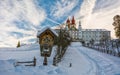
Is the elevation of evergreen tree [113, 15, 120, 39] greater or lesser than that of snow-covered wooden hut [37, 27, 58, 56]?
greater

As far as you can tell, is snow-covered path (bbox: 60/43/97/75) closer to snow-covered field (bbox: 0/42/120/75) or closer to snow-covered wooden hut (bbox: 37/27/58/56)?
snow-covered field (bbox: 0/42/120/75)

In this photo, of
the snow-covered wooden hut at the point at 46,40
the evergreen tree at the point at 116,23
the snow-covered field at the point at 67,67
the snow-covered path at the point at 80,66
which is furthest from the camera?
the evergreen tree at the point at 116,23

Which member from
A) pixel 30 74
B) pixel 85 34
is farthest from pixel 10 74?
pixel 85 34

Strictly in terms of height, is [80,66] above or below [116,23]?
below

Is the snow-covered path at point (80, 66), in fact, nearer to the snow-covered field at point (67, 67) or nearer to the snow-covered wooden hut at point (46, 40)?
the snow-covered field at point (67, 67)

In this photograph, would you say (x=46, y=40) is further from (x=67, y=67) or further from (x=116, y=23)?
(x=116, y=23)

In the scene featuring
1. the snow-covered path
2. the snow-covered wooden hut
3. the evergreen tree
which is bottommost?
the snow-covered path

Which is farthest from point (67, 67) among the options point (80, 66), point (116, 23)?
point (116, 23)

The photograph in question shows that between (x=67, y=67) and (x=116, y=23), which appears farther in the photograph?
(x=116, y=23)

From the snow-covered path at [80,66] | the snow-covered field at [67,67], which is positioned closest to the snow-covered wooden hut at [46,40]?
the snow-covered field at [67,67]

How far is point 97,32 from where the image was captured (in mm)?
166625

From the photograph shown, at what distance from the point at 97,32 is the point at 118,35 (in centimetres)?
9364

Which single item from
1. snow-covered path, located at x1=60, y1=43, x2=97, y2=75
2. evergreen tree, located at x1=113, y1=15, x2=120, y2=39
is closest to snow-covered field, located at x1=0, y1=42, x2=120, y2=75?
snow-covered path, located at x1=60, y1=43, x2=97, y2=75

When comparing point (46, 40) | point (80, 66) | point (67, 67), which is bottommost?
point (80, 66)
